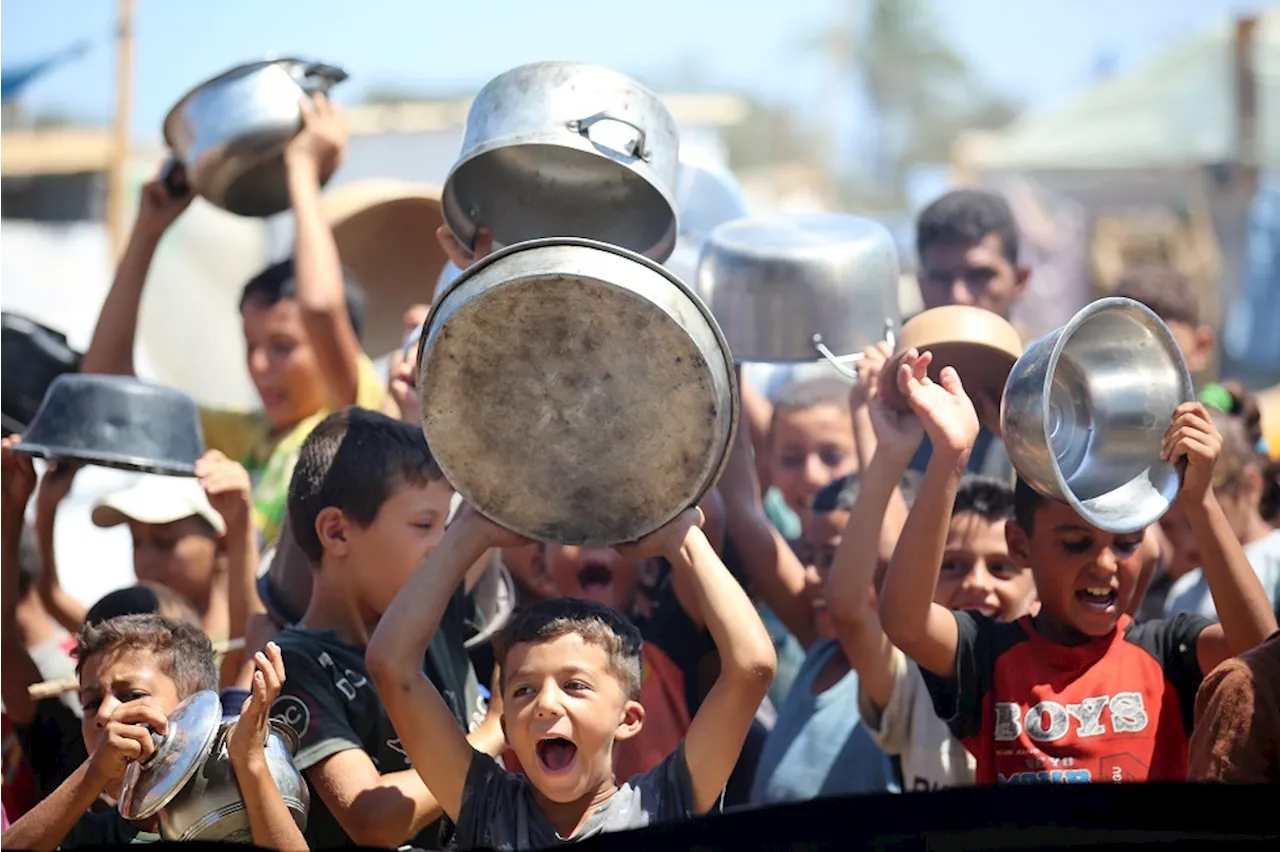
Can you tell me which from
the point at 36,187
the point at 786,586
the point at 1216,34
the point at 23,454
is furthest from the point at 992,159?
the point at 23,454

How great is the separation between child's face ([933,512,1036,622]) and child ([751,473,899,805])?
1.01ft

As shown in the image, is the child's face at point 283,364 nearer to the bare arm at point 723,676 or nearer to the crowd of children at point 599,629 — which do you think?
the crowd of children at point 599,629

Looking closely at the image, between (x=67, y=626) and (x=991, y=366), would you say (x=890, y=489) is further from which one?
(x=67, y=626)

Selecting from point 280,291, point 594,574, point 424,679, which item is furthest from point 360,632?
point 280,291

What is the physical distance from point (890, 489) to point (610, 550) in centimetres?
81

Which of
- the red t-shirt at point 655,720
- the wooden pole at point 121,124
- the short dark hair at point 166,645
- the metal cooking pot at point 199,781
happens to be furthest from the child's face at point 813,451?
the wooden pole at point 121,124

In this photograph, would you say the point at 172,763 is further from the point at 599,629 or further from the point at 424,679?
the point at 599,629

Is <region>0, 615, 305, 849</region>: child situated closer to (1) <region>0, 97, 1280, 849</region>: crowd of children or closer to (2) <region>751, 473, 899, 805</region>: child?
(1) <region>0, 97, 1280, 849</region>: crowd of children

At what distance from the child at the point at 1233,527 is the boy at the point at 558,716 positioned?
1800mm

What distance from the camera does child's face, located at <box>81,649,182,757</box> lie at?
2.95 m

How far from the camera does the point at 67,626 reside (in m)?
4.39

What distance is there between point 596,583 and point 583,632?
0.94 meters

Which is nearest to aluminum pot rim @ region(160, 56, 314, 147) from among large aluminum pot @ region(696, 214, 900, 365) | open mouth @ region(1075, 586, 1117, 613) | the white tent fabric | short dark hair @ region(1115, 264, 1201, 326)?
large aluminum pot @ region(696, 214, 900, 365)

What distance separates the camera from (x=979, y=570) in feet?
12.6
